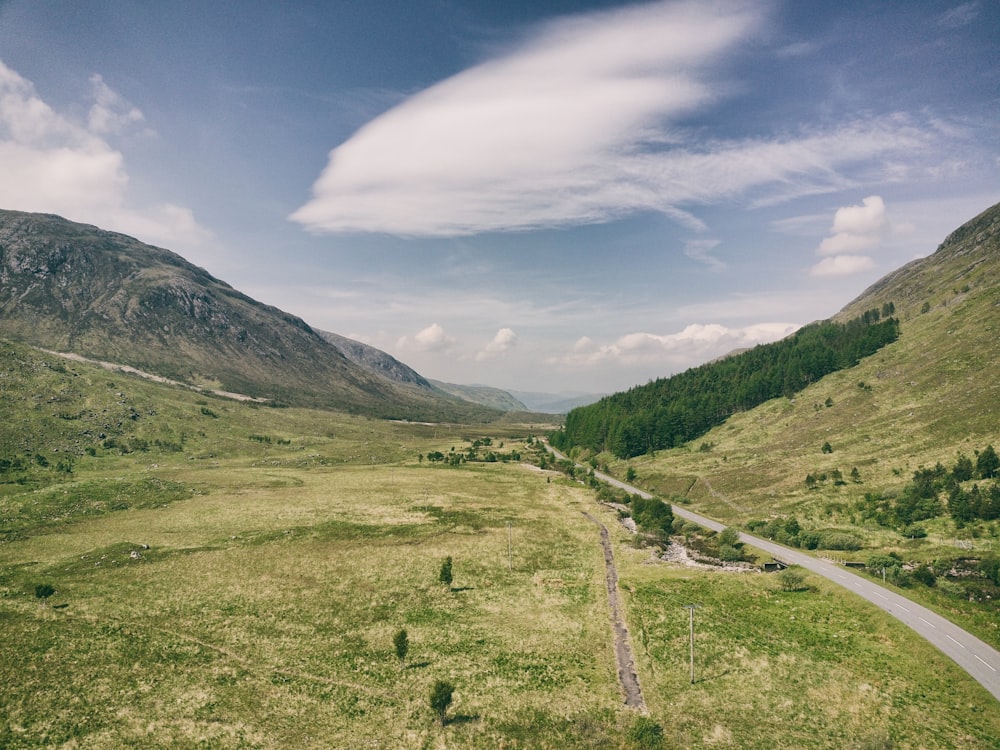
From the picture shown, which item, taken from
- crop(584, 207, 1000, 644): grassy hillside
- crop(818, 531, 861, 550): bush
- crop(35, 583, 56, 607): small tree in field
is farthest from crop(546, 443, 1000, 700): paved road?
crop(35, 583, 56, 607): small tree in field

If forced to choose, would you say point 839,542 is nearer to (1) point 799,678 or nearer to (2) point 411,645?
(1) point 799,678

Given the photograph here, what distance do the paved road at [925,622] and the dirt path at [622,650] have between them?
2665 cm

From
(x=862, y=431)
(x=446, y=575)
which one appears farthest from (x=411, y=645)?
Result: (x=862, y=431)

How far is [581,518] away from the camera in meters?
102

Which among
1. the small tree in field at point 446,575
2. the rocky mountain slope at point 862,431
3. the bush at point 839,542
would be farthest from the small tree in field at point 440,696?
the rocky mountain slope at point 862,431

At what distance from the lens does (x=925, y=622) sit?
4819 cm

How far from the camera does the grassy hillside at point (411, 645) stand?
113ft

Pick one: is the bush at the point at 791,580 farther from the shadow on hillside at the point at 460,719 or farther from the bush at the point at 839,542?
the shadow on hillside at the point at 460,719

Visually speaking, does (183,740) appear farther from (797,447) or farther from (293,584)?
(797,447)

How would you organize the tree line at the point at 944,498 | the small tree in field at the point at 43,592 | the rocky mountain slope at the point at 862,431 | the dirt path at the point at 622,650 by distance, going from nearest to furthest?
the dirt path at the point at 622,650 < the small tree in field at the point at 43,592 < the tree line at the point at 944,498 < the rocky mountain slope at the point at 862,431

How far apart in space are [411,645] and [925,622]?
2066 inches

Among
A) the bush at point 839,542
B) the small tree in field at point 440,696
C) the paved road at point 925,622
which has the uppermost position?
the bush at point 839,542

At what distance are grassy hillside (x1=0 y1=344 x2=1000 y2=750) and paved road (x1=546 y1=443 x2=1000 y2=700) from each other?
2313 mm

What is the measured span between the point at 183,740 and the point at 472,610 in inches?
1151
